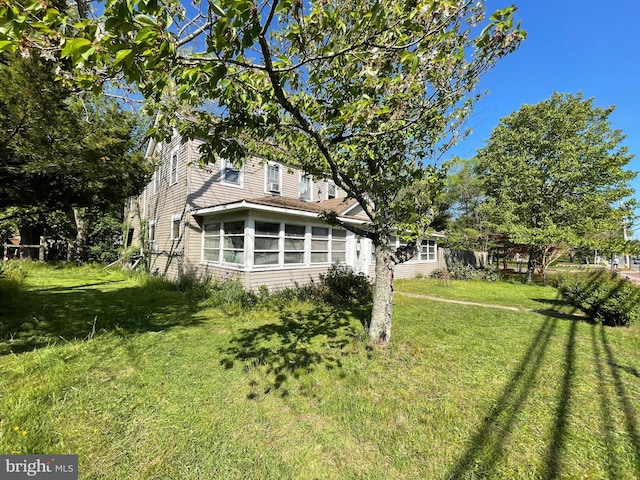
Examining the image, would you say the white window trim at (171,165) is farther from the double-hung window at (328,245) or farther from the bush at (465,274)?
the bush at (465,274)

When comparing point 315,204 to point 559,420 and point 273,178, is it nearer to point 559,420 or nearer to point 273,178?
point 273,178

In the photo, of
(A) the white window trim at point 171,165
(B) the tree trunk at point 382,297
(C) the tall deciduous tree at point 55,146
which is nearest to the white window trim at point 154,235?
(A) the white window trim at point 171,165

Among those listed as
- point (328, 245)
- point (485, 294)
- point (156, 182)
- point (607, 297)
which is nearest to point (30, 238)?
point (156, 182)

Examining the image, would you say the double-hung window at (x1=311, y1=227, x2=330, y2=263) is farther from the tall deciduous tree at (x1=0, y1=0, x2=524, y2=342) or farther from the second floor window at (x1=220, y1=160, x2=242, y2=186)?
the tall deciduous tree at (x1=0, y1=0, x2=524, y2=342)

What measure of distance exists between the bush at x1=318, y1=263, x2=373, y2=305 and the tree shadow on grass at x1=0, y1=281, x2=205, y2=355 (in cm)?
406

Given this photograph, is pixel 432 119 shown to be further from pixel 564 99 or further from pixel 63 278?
pixel 564 99

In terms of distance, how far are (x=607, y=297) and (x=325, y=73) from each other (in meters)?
8.28

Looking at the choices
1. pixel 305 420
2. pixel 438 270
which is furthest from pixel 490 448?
pixel 438 270

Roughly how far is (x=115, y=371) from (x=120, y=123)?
5932 mm

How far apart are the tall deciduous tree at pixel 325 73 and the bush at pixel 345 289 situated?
13.3ft

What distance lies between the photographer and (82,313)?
21.6ft

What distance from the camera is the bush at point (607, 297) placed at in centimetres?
634

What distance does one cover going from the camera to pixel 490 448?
254 cm

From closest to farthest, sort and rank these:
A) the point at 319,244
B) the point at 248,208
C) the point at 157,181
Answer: the point at 248,208, the point at 319,244, the point at 157,181
